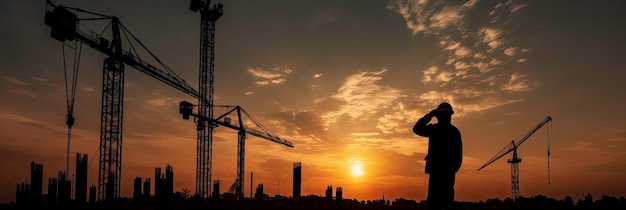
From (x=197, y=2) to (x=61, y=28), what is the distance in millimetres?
32107

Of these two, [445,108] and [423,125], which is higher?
[445,108]

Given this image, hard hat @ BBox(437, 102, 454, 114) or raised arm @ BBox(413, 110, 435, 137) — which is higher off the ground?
hard hat @ BBox(437, 102, 454, 114)

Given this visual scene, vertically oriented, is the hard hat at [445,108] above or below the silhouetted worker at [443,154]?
above

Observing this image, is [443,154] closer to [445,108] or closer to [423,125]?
[423,125]

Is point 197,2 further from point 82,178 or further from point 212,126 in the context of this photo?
point 82,178

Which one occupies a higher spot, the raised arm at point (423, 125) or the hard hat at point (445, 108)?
the hard hat at point (445, 108)

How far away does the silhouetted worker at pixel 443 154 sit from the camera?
577 centimetres

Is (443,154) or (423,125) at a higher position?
(423,125)

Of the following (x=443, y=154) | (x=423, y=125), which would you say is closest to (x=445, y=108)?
(x=423, y=125)

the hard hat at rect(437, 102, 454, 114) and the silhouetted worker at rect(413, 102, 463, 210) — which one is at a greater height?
the hard hat at rect(437, 102, 454, 114)

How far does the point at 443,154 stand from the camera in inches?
228

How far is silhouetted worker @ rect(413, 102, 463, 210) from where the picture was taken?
5766 mm

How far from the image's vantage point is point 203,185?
246 ft

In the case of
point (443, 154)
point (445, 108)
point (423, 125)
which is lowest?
point (443, 154)
